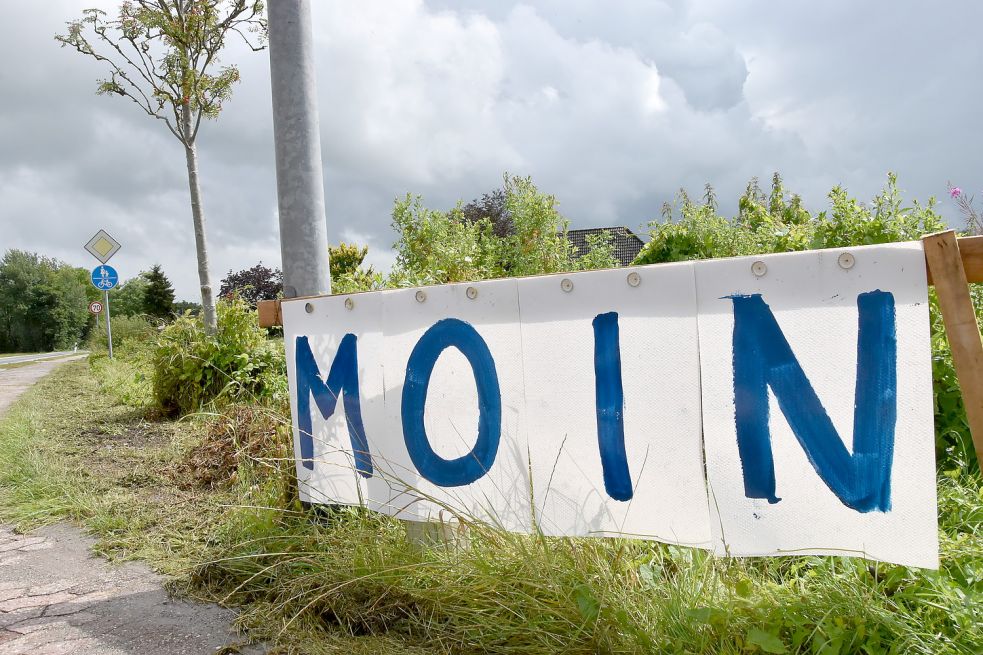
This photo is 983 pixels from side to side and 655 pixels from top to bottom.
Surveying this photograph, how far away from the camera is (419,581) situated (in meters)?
2.53

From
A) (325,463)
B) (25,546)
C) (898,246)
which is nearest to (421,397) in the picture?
(325,463)

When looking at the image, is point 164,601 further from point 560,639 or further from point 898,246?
point 898,246

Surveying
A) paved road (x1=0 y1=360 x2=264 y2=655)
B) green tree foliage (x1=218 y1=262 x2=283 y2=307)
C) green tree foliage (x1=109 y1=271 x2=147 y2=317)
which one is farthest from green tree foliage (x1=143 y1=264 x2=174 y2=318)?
paved road (x1=0 y1=360 x2=264 y2=655)

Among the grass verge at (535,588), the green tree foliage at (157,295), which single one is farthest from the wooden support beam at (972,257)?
the green tree foliage at (157,295)

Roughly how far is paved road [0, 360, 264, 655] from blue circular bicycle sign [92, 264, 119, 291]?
1429 centimetres

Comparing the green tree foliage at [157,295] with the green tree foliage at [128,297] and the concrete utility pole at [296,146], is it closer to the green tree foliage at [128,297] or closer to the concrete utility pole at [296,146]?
the green tree foliage at [128,297]

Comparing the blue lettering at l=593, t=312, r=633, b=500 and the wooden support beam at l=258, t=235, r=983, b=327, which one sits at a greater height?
the wooden support beam at l=258, t=235, r=983, b=327

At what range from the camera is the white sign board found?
1.98m

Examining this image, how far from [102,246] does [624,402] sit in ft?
53.9

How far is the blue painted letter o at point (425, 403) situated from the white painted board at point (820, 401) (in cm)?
77

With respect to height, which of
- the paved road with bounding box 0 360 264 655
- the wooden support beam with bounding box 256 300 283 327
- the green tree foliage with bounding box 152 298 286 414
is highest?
the wooden support beam with bounding box 256 300 283 327

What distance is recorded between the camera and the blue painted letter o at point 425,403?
251cm

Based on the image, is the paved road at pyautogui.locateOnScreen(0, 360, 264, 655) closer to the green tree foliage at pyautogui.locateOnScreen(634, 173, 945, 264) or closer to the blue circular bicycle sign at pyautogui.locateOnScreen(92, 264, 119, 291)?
the green tree foliage at pyautogui.locateOnScreen(634, 173, 945, 264)

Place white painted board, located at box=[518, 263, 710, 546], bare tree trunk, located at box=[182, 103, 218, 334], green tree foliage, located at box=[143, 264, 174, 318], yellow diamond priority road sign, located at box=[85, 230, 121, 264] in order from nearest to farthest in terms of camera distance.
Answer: white painted board, located at box=[518, 263, 710, 546], bare tree trunk, located at box=[182, 103, 218, 334], yellow diamond priority road sign, located at box=[85, 230, 121, 264], green tree foliage, located at box=[143, 264, 174, 318]
